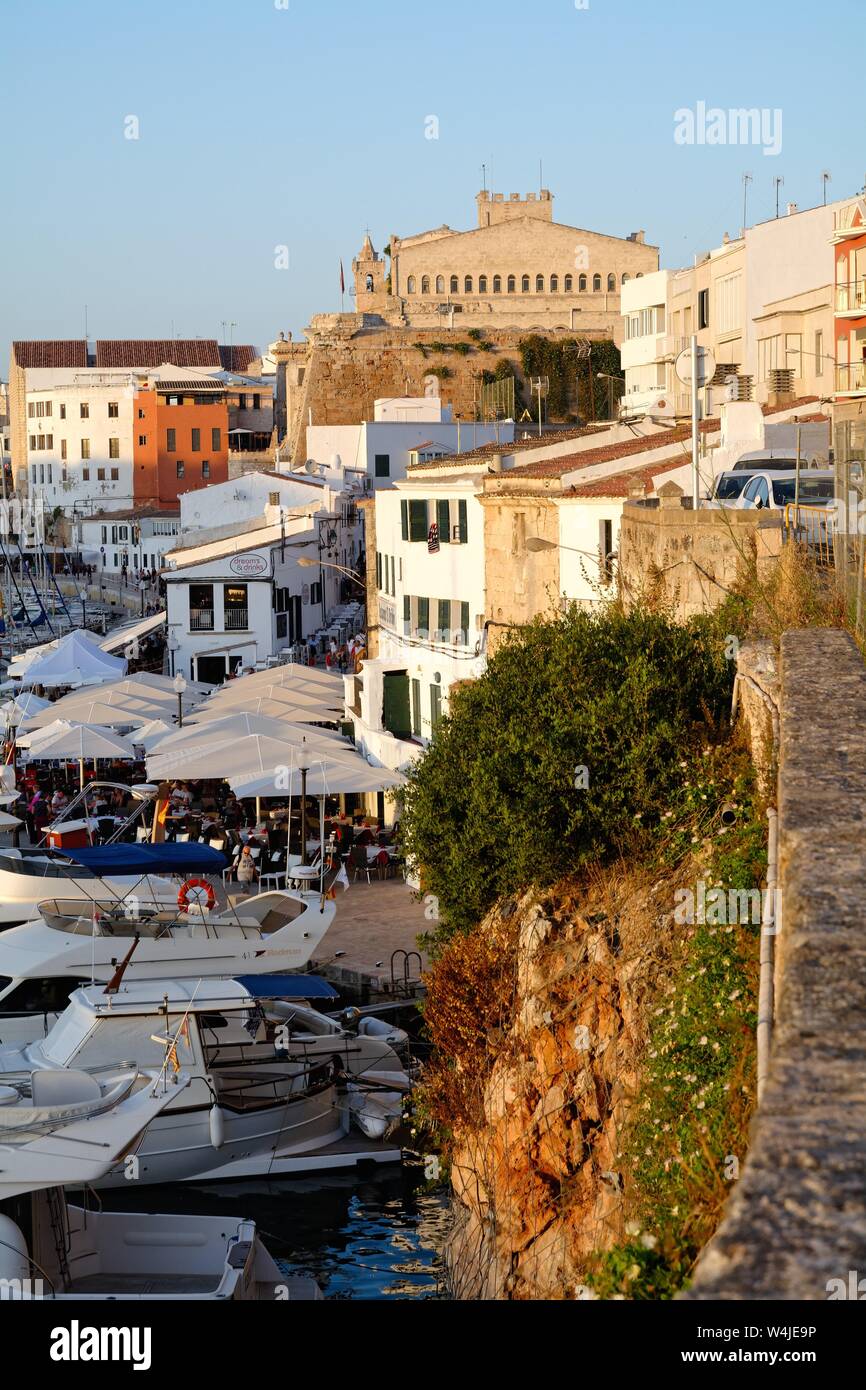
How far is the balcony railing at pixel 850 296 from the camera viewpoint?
37.2 meters

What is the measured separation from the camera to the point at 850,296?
124 ft

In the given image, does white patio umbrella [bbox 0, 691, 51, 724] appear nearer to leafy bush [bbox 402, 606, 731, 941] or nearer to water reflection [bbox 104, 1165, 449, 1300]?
water reflection [bbox 104, 1165, 449, 1300]

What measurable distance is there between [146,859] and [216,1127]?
4825 mm

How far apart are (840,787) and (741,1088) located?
7.31ft

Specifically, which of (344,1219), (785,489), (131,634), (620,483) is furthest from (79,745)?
(131,634)

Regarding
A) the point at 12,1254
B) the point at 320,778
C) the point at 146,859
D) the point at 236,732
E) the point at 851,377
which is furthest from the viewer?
the point at 851,377

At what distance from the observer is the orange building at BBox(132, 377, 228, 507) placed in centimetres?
10819

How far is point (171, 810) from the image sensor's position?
107ft

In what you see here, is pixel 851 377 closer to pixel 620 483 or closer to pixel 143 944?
pixel 620 483

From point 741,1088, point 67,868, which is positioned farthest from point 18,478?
point 741,1088

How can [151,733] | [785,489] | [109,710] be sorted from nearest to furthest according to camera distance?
[785,489], [151,733], [109,710]

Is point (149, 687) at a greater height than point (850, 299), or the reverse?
point (850, 299)
